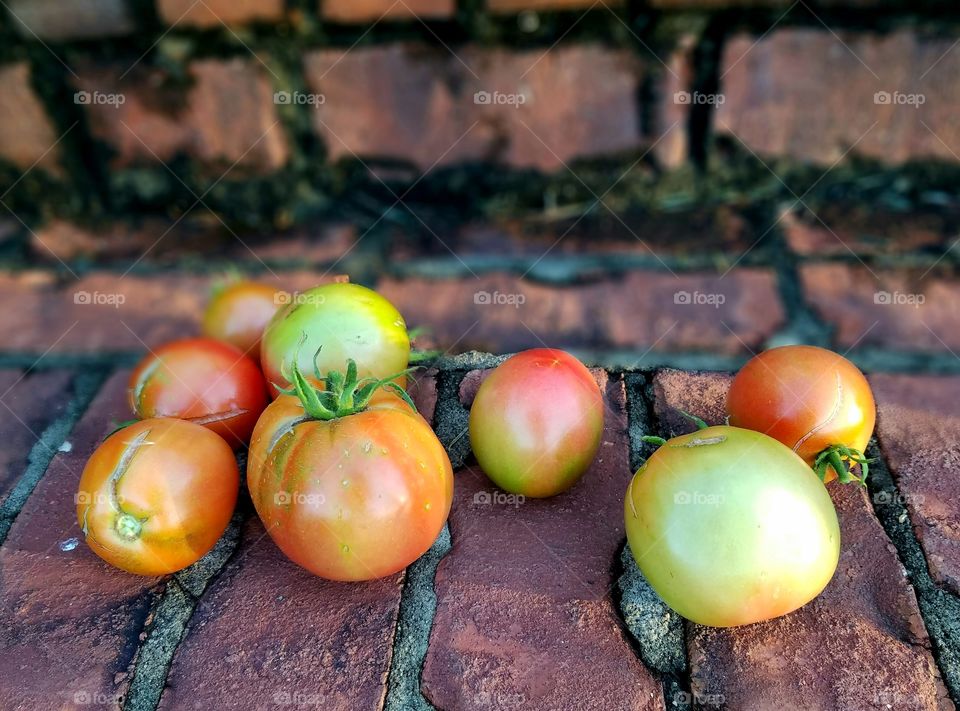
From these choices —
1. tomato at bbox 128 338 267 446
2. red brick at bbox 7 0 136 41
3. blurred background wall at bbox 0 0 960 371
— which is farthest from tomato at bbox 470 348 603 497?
red brick at bbox 7 0 136 41

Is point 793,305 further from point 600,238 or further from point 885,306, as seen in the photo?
point 600,238

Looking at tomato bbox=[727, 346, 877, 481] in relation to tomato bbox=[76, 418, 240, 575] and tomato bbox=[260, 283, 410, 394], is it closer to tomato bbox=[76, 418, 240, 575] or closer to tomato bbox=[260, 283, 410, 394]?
tomato bbox=[260, 283, 410, 394]

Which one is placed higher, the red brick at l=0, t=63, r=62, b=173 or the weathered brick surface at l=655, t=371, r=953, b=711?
the red brick at l=0, t=63, r=62, b=173

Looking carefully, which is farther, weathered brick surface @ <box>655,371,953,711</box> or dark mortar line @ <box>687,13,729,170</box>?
dark mortar line @ <box>687,13,729,170</box>

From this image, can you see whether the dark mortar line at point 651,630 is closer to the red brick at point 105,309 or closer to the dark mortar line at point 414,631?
the dark mortar line at point 414,631

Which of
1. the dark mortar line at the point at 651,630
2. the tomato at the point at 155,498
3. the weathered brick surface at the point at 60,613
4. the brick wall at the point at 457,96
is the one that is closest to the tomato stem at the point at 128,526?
the tomato at the point at 155,498

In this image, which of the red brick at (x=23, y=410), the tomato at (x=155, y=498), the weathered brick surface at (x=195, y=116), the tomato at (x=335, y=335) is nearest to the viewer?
the tomato at (x=155, y=498)
